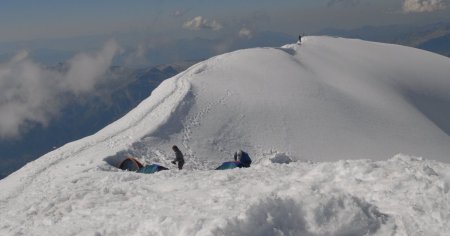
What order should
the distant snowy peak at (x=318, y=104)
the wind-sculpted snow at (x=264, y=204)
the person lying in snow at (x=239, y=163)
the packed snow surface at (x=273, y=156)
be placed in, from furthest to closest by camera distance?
the distant snowy peak at (x=318, y=104), the person lying in snow at (x=239, y=163), the packed snow surface at (x=273, y=156), the wind-sculpted snow at (x=264, y=204)

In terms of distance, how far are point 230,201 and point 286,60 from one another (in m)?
43.8

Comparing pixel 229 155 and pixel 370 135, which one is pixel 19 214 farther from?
pixel 370 135

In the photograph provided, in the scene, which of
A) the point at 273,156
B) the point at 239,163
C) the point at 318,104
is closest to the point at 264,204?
the point at 239,163

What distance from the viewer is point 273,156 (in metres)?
26.8

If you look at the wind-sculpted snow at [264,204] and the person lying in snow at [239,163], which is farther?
the person lying in snow at [239,163]

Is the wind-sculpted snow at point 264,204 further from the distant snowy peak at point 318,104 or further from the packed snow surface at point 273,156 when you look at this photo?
the distant snowy peak at point 318,104

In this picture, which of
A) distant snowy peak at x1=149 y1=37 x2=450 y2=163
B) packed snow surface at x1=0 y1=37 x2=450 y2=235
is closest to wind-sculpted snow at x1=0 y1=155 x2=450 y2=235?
packed snow surface at x1=0 y1=37 x2=450 y2=235

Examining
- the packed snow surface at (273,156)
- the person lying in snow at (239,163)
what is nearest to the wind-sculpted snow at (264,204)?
the packed snow surface at (273,156)

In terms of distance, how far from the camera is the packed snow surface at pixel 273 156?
11445 mm

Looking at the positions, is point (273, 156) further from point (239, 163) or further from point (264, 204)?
point (264, 204)

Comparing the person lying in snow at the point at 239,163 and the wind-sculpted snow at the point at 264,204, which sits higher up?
the wind-sculpted snow at the point at 264,204

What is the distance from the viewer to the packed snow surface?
37.6 feet

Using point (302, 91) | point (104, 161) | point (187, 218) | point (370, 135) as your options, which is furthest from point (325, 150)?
point (187, 218)

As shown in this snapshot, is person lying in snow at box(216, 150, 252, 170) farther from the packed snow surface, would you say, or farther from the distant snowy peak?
the distant snowy peak
